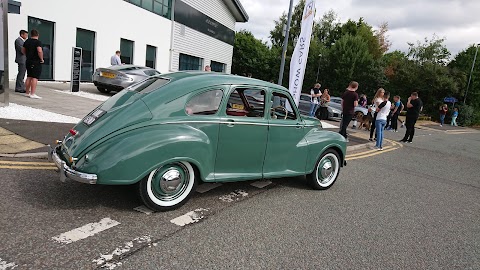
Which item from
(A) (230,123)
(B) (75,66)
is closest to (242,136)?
(A) (230,123)

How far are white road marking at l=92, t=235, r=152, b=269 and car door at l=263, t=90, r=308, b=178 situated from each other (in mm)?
1904

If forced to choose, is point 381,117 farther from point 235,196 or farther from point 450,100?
point 450,100

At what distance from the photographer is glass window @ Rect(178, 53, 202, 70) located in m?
26.7

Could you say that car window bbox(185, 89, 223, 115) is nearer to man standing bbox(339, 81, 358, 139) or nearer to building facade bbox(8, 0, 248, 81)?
man standing bbox(339, 81, 358, 139)

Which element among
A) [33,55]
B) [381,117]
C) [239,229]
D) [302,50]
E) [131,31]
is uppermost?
[131,31]

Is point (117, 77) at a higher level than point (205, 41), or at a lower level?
lower

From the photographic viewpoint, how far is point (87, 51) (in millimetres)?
17078

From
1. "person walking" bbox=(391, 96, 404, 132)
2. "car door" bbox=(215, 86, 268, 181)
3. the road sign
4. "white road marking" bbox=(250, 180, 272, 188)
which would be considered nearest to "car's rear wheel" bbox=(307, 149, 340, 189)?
"white road marking" bbox=(250, 180, 272, 188)

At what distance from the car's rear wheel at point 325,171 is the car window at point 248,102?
1335 mm

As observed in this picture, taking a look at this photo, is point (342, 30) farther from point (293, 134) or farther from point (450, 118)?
point (293, 134)

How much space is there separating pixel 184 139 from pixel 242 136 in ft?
2.69

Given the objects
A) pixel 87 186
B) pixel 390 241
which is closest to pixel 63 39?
pixel 87 186

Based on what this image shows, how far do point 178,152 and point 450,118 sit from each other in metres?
35.8

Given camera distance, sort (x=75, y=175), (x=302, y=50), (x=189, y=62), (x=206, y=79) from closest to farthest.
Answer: (x=75, y=175), (x=206, y=79), (x=302, y=50), (x=189, y=62)
